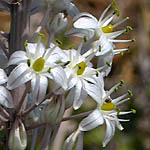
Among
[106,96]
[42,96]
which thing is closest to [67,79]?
[42,96]

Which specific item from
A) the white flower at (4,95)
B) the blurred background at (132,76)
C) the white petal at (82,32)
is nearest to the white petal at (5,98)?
the white flower at (4,95)

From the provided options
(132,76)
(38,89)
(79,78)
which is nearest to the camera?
(38,89)

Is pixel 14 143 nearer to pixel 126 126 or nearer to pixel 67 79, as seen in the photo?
pixel 67 79

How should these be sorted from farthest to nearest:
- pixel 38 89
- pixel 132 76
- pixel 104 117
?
Answer: pixel 132 76 → pixel 104 117 → pixel 38 89

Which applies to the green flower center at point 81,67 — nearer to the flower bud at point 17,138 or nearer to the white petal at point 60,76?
the white petal at point 60,76

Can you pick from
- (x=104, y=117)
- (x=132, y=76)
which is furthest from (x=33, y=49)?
(x=132, y=76)

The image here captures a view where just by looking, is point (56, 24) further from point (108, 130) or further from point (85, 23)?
point (108, 130)
